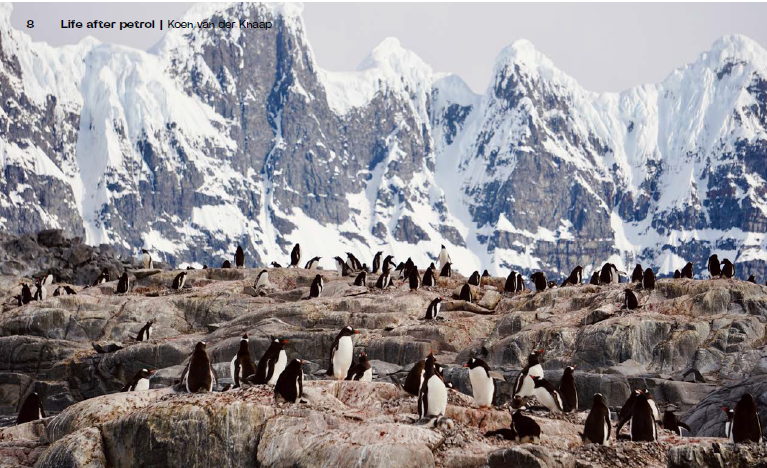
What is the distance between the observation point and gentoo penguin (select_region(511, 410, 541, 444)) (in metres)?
18.8

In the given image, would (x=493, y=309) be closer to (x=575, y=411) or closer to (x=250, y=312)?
(x=250, y=312)

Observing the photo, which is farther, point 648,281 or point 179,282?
point 179,282

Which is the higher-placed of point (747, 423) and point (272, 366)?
point (272, 366)

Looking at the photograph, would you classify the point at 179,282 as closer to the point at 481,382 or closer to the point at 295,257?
the point at 295,257

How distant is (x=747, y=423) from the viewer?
19.8m

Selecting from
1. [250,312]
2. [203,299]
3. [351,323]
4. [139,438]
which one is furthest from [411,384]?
[203,299]

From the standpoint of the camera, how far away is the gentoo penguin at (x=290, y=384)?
1959 centimetres

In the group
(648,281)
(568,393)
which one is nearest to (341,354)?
(568,393)

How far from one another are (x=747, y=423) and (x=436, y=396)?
19.1ft

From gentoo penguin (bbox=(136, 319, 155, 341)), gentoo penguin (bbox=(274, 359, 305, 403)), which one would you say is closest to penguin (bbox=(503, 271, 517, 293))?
gentoo penguin (bbox=(136, 319, 155, 341))

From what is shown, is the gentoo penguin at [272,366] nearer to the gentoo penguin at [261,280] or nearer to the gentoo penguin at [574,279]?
the gentoo penguin at [261,280]

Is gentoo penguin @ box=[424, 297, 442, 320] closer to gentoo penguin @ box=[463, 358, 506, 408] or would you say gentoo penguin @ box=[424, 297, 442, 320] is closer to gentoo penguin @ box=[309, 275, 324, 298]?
gentoo penguin @ box=[309, 275, 324, 298]

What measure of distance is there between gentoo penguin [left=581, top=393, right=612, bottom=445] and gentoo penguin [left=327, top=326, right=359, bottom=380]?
23.0 feet

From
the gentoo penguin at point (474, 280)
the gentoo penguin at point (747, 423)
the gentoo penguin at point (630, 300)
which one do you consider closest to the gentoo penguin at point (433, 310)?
the gentoo penguin at point (630, 300)
